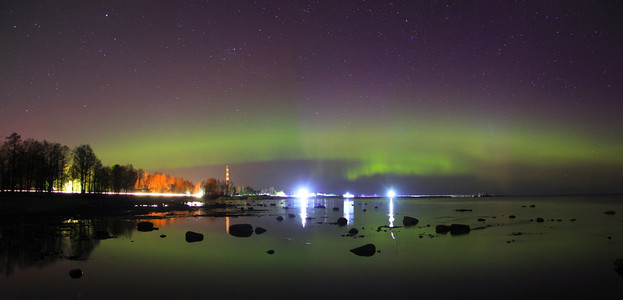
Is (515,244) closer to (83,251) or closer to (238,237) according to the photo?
(238,237)

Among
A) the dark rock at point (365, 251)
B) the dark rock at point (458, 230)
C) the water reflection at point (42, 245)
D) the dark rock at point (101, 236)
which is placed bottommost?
the dark rock at point (458, 230)

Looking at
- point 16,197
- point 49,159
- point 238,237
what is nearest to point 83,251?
point 238,237

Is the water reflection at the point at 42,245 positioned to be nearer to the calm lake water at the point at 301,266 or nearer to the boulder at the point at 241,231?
the calm lake water at the point at 301,266

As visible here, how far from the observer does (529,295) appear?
2041 cm

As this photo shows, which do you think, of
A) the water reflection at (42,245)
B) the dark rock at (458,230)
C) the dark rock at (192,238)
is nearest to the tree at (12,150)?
the water reflection at (42,245)

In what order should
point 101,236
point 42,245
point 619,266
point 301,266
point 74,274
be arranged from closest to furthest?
point 74,274 → point 619,266 → point 301,266 → point 42,245 → point 101,236

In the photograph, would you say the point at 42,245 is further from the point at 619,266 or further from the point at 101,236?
the point at 619,266

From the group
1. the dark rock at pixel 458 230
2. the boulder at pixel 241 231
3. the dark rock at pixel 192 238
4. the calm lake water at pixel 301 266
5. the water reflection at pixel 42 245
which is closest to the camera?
the calm lake water at pixel 301 266

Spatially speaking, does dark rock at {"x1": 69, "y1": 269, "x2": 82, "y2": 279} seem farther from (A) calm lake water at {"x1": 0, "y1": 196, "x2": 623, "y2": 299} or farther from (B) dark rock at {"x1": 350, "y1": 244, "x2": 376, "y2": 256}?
(B) dark rock at {"x1": 350, "y1": 244, "x2": 376, "y2": 256}

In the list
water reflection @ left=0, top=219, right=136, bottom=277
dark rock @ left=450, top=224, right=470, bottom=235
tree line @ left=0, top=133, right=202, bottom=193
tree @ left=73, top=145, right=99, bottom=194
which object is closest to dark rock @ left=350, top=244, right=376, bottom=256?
dark rock @ left=450, top=224, right=470, bottom=235

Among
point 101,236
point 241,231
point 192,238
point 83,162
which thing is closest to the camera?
point 101,236

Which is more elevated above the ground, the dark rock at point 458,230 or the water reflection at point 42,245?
the water reflection at point 42,245

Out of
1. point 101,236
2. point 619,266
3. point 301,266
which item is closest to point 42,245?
point 101,236

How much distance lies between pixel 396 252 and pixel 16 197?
71.6m
